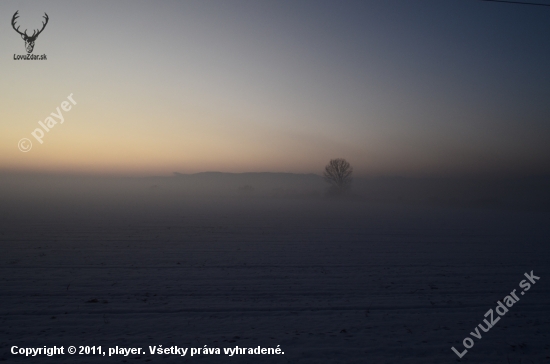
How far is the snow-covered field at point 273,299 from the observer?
538cm

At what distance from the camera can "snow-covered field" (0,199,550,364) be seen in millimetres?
5379

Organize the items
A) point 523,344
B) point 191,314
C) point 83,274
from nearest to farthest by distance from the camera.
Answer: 1. point 523,344
2. point 191,314
3. point 83,274

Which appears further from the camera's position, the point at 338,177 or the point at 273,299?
the point at 338,177

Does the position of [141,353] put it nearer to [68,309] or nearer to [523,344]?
[68,309]

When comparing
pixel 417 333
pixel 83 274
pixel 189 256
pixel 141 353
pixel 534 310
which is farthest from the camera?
pixel 189 256

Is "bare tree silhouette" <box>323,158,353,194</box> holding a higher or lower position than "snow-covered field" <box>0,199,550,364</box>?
higher

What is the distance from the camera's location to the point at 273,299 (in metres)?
7.54

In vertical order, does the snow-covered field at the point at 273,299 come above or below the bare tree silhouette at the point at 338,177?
below

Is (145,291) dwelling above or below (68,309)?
above

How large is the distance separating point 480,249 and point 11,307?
18914 mm

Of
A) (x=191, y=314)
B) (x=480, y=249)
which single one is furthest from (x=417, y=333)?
(x=480, y=249)

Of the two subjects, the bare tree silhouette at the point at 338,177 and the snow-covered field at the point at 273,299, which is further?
the bare tree silhouette at the point at 338,177

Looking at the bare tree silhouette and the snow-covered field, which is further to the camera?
the bare tree silhouette

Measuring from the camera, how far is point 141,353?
16.8ft
